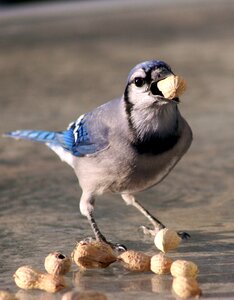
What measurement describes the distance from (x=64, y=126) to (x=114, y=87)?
104 centimetres

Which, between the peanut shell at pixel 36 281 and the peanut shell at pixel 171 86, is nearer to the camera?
the peanut shell at pixel 36 281

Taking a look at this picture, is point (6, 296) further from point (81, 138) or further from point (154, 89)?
point (81, 138)

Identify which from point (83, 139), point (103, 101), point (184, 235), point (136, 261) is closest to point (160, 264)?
point (136, 261)

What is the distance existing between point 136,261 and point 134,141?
18.5 inches

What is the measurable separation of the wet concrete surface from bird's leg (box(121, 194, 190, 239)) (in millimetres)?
43

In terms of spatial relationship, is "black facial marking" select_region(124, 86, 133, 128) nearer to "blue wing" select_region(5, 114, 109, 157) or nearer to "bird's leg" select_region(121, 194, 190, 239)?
"blue wing" select_region(5, 114, 109, 157)

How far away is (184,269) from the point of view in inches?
118

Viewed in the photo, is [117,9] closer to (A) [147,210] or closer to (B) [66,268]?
(A) [147,210]

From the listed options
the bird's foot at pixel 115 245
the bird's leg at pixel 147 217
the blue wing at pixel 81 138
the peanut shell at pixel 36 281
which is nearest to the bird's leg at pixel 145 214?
the bird's leg at pixel 147 217

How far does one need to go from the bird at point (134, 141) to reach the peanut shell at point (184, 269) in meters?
0.41

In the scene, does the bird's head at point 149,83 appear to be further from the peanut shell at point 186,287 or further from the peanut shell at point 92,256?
the peanut shell at point 186,287

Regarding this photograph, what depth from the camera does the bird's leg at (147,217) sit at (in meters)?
3.55

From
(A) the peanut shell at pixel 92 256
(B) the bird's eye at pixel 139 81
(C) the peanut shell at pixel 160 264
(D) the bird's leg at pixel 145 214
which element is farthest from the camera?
(D) the bird's leg at pixel 145 214

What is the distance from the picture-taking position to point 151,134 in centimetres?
339
